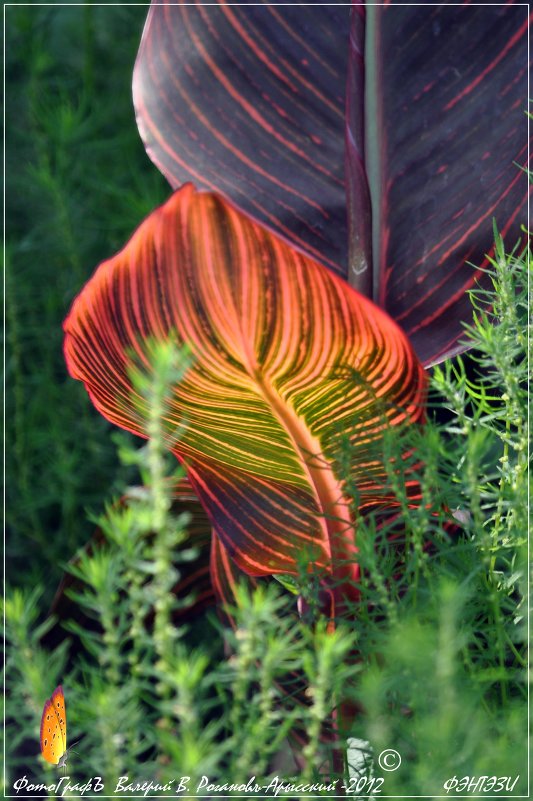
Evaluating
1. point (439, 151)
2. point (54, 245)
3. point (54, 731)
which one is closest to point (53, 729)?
point (54, 731)

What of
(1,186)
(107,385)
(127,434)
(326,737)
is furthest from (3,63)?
(326,737)

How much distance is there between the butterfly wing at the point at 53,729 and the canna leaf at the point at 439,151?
0.26 meters

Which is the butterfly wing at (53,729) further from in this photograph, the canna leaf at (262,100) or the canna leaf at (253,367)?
the canna leaf at (262,100)

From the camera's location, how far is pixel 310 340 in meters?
0.36

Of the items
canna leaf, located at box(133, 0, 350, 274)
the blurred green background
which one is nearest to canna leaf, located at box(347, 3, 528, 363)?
canna leaf, located at box(133, 0, 350, 274)

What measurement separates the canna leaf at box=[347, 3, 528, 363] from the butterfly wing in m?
0.26

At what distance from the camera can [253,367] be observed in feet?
1.20

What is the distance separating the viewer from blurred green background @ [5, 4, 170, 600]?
0.69 metres

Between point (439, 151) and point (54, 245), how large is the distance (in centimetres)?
34

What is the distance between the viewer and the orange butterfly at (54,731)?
28 centimetres

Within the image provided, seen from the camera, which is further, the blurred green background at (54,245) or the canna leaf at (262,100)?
the blurred green background at (54,245)

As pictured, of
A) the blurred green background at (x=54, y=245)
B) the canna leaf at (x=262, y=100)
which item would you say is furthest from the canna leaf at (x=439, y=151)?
the blurred green background at (x=54, y=245)

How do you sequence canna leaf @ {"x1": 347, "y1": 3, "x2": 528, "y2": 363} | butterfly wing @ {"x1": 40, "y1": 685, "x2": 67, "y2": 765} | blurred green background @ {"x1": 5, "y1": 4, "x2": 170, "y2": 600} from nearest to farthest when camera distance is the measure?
1. butterfly wing @ {"x1": 40, "y1": 685, "x2": 67, "y2": 765}
2. canna leaf @ {"x1": 347, "y1": 3, "x2": 528, "y2": 363}
3. blurred green background @ {"x1": 5, "y1": 4, "x2": 170, "y2": 600}

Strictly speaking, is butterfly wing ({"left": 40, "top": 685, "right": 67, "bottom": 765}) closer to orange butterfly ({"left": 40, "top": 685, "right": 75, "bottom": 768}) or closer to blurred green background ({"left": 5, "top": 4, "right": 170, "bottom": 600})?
orange butterfly ({"left": 40, "top": 685, "right": 75, "bottom": 768})
